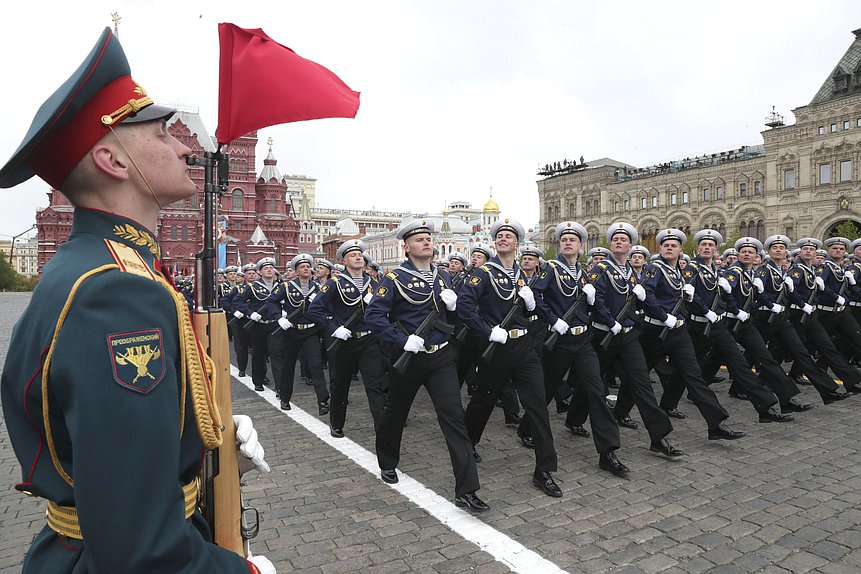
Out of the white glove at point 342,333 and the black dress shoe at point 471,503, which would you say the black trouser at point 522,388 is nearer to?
the black dress shoe at point 471,503

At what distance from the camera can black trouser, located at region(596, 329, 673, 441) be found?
5973 mm

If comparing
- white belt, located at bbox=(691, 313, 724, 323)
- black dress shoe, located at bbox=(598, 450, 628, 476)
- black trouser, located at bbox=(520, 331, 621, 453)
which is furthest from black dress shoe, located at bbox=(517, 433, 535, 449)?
white belt, located at bbox=(691, 313, 724, 323)

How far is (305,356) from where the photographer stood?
31.8ft

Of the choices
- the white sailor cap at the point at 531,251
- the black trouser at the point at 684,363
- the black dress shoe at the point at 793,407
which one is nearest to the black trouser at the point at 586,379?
the black trouser at the point at 684,363

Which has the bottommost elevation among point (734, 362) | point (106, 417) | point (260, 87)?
point (734, 362)

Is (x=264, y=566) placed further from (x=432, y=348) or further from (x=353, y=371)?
(x=353, y=371)

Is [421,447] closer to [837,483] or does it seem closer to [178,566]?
[837,483]

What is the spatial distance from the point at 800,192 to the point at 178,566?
5967 centimetres

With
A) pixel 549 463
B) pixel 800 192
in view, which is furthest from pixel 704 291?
pixel 800 192

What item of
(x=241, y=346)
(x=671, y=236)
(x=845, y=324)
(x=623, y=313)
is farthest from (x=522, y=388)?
(x=241, y=346)

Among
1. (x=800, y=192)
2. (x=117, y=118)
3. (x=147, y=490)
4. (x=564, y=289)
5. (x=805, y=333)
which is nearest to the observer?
(x=147, y=490)

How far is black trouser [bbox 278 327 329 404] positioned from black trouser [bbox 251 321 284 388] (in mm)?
317

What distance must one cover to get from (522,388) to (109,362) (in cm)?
465

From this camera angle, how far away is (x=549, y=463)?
518cm
